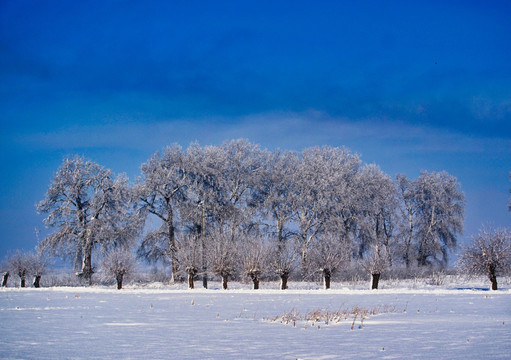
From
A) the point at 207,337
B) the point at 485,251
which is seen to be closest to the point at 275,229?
the point at 485,251

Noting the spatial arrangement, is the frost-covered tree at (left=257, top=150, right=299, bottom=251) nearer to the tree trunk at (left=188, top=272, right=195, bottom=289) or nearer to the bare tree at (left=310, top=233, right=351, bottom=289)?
the bare tree at (left=310, top=233, right=351, bottom=289)

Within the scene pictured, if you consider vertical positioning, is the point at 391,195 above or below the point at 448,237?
above

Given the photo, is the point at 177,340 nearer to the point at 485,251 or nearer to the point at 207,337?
the point at 207,337

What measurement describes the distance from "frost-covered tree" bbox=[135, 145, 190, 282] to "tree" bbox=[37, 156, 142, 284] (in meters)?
1.32

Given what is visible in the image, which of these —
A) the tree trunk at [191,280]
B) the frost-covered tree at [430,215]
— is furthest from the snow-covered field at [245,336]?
the frost-covered tree at [430,215]

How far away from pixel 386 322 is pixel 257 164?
30.5 m

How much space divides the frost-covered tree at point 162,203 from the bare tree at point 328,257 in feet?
39.6

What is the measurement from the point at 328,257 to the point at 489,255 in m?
10.4

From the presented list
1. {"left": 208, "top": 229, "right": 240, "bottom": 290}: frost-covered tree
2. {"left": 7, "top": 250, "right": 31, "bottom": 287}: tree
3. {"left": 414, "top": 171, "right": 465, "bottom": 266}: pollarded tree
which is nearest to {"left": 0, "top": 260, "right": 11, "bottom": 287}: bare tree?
{"left": 7, "top": 250, "right": 31, "bottom": 287}: tree

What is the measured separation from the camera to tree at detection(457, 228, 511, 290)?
31594 millimetres

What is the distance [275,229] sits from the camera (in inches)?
1639

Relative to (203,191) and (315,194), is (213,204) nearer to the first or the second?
(203,191)

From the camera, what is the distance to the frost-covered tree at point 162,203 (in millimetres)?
40406

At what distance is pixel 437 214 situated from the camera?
4847cm
